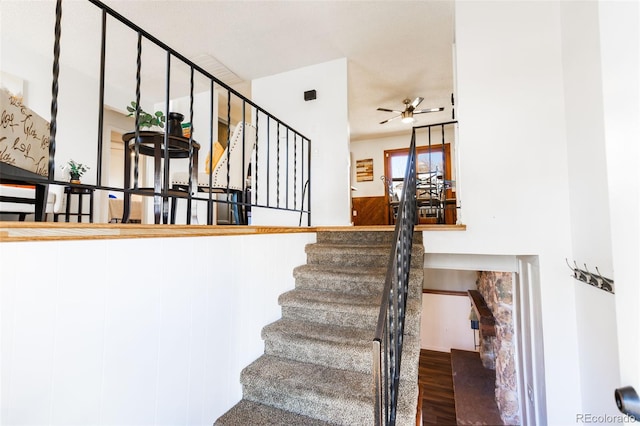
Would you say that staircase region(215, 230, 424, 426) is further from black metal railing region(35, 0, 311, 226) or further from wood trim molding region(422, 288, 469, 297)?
wood trim molding region(422, 288, 469, 297)

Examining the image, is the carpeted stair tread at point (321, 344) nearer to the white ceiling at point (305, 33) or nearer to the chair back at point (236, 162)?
the chair back at point (236, 162)

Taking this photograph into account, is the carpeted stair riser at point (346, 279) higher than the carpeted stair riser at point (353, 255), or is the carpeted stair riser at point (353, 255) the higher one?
the carpeted stair riser at point (353, 255)

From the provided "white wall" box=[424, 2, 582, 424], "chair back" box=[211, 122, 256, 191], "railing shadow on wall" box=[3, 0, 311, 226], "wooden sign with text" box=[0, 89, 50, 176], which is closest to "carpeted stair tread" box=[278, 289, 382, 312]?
"railing shadow on wall" box=[3, 0, 311, 226]

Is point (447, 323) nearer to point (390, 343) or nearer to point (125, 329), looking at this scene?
point (390, 343)

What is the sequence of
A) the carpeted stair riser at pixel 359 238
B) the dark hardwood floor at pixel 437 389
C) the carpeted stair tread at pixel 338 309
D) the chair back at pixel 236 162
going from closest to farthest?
the carpeted stair tread at pixel 338 309 < the chair back at pixel 236 162 < the carpeted stair riser at pixel 359 238 < the dark hardwood floor at pixel 437 389

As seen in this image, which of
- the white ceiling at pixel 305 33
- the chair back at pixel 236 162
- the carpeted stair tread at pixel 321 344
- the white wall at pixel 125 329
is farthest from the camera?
the white ceiling at pixel 305 33

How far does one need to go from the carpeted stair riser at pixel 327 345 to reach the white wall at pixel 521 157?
114 centimetres

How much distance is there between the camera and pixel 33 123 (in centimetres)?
161

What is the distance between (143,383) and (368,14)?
368 cm

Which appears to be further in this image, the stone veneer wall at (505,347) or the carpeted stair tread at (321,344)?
the stone veneer wall at (505,347)

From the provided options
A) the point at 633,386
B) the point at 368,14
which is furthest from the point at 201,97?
the point at 633,386

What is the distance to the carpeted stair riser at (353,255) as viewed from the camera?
234cm

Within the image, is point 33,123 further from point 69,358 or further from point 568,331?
point 568,331

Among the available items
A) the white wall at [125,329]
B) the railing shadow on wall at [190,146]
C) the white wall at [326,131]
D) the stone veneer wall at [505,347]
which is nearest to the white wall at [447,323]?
the stone veneer wall at [505,347]
